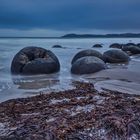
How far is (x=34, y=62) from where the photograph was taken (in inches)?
484

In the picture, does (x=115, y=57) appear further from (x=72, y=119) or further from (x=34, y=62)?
(x=72, y=119)

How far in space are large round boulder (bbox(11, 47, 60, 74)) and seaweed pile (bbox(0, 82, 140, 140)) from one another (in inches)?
217

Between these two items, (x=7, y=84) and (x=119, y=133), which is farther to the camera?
(x=7, y=84)

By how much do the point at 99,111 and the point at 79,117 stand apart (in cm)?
46

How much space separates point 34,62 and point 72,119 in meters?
7.53

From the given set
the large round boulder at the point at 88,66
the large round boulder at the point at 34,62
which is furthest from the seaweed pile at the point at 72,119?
the large round boulder at the point at 34,62

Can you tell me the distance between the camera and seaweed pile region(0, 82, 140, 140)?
4.37 metres

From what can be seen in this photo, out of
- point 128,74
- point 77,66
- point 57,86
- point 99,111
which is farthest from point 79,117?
point 77,66

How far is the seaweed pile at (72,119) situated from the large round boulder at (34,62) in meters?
5.51

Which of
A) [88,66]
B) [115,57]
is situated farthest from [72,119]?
[115,57]

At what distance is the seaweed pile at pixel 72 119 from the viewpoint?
437cm

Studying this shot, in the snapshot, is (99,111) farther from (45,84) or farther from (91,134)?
(45,84)

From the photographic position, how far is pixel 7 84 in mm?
9648

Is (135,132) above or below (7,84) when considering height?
above
